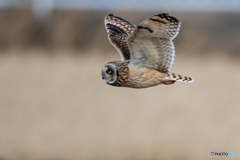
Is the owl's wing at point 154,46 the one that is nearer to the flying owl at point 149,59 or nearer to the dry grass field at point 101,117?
the flying owl at point 149,59

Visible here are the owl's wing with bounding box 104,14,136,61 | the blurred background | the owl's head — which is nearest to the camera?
the owl's head

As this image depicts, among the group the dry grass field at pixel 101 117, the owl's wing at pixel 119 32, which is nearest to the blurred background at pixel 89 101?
the dry grass field at pixel 101 117

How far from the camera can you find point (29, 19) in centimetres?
472

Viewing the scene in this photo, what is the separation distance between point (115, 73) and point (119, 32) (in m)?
0.45

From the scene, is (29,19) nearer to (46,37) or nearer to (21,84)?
(46,37)

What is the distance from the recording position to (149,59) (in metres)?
1.21

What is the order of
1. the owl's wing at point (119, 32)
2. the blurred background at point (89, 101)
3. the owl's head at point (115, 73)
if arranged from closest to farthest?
the owl's head at point (115, 73)
the owl's wing at point (119, 32)
the blurred background at point (89, 101)

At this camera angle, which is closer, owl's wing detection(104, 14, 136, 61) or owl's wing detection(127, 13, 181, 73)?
owl's wing detection(127, 13, 181, 73)

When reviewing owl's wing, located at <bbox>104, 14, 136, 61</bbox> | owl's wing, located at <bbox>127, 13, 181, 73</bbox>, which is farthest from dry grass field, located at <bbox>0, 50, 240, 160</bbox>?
owl's wing, located at <bbox>127, 13, 181, 73</bbox>

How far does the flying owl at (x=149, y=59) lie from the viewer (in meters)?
1.11

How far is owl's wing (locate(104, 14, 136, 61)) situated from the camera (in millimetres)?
1392

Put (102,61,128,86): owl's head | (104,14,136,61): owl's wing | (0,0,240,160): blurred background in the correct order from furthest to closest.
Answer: (0,0,240,160): blurred background, (104,14,136,61): owl's wing, (102,61,128,86): owl's head

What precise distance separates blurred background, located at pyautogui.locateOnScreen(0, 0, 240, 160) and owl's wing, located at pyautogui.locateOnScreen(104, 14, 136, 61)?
2.29m

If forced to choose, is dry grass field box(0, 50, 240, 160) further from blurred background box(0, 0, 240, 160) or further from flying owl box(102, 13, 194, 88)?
flying owl box(102, 13, 194, 88)
